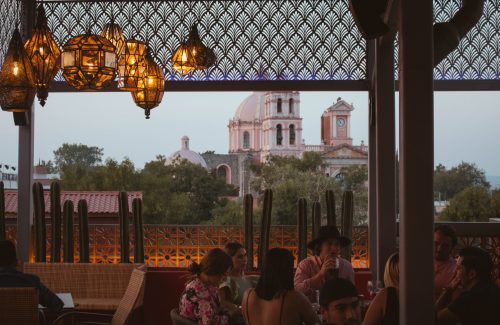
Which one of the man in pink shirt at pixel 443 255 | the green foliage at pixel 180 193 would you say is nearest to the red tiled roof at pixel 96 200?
the man in pink shirt at pixel 443 255

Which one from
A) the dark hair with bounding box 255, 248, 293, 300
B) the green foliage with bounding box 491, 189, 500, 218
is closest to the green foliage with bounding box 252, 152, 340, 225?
the green foliage with bounding box 491, 189, 500, 218

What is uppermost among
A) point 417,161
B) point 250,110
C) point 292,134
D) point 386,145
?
point 250,110

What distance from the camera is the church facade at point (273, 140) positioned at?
47.6 m

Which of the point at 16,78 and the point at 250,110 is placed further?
the point at 250,110

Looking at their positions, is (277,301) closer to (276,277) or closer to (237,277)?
(276,277)

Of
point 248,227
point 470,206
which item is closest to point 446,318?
point 248,227

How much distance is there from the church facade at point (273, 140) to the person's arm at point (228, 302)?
126 ft

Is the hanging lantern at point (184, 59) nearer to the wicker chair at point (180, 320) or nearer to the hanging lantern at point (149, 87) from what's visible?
the hanging lantern at point (149, 87)

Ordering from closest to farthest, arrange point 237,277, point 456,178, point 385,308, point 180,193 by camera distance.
Answer: point 385,308 → point 237,277 → point 180,193 → point 456,178

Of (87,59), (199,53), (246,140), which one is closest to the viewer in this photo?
(87,59)

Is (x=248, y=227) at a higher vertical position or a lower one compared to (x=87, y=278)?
higher

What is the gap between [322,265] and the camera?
5711 mm

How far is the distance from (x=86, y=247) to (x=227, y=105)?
1811 inches

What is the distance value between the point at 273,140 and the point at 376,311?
2017 inches
